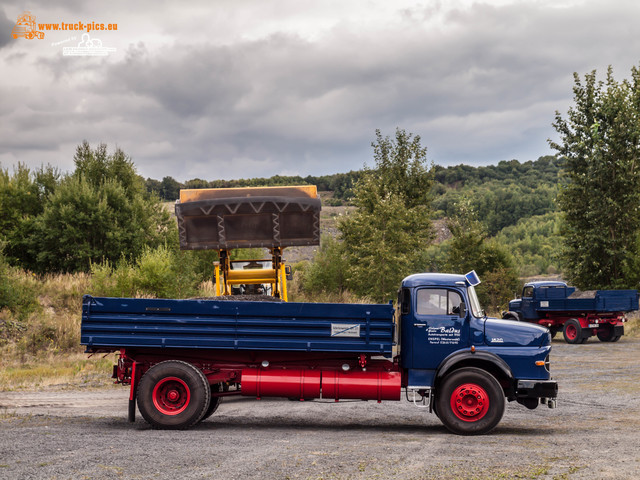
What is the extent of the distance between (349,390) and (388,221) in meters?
35.2

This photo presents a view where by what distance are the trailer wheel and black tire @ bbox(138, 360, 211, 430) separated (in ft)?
69.2

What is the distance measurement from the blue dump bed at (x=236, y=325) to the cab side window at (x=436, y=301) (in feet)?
2.20

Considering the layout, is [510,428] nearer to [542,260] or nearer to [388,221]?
[388,221]

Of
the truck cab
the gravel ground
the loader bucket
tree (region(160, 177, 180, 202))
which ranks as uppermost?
tree (region(160, 177, 180, 202))

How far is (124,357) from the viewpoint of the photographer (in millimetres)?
10914

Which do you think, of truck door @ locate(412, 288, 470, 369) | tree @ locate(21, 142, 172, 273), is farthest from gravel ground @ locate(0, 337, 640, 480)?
tree @ locate(21, 142, 172, 273)

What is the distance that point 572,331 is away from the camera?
2795 cm

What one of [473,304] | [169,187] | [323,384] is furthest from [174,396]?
[169,187]

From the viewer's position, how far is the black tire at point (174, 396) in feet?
34.7

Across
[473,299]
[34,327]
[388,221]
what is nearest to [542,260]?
[388,221]

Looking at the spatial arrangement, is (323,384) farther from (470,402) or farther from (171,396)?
(171,396)

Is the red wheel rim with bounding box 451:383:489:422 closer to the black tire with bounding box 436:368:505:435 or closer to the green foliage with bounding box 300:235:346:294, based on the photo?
the black tire with bounding box 436:368:505:435

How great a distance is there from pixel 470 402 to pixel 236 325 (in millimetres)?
3958

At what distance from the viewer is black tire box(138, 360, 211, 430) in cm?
1056
